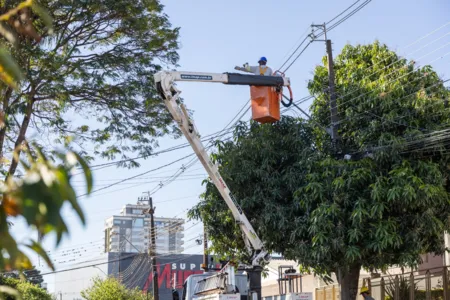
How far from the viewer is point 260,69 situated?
687 inches

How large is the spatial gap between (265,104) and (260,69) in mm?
1361

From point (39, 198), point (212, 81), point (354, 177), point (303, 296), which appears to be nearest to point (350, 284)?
point (354, 177)

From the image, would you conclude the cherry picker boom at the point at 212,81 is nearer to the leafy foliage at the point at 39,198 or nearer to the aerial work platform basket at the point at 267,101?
the aerial work platform basket at the point at 267,101

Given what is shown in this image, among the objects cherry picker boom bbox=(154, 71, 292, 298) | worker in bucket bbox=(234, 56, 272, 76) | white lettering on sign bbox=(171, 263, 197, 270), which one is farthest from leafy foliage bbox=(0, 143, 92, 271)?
white lettering on sign bbox=(171, 263, 197, 270)

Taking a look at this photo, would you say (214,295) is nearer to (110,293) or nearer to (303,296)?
(303,296)

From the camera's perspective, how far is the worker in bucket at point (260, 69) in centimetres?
1728

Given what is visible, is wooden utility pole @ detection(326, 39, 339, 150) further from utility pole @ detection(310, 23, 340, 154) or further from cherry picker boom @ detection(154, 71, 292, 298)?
cherry picker boom @ detection(154, 71, 292, 298)

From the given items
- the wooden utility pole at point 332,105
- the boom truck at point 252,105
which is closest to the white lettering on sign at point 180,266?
the wooden utility pole at point 332,105

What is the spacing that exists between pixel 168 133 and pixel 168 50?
2173 millimetres

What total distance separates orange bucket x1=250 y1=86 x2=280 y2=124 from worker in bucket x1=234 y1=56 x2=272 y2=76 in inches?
22.7

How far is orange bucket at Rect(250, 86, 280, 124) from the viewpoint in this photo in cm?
1636

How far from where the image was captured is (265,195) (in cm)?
2081

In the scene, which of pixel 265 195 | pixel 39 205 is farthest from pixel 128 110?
pixel 39 205

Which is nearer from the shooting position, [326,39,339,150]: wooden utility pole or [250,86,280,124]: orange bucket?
[250,86,280,124]: orange bucket
